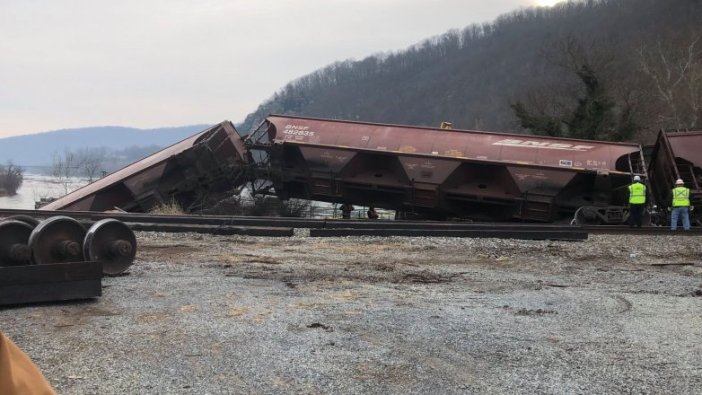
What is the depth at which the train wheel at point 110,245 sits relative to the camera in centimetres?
676

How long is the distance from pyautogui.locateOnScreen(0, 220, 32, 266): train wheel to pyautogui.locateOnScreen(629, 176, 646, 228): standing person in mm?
12474

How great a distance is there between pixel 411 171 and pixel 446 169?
0.99m

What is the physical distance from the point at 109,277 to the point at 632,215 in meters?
12.0

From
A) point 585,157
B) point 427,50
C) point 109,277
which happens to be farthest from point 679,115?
point 427,50

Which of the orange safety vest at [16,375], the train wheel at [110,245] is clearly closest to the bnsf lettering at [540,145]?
the train wheel at [110,245]

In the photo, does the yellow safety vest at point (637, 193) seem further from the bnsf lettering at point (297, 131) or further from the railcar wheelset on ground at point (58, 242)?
the railcar wheelset on ground at point (58, 242)

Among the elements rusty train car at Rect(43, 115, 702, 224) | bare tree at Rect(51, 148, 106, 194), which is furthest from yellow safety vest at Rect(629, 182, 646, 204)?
bare tree at Rect(51, 148, 106, 194)

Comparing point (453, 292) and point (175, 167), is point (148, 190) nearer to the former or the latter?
point (175, 167)

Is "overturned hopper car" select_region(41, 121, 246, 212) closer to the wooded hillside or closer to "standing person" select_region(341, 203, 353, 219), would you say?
the wooded hillside

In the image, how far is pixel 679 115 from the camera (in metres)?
37.6

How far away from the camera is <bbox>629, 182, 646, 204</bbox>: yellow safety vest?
13.7 m

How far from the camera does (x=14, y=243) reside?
656cm

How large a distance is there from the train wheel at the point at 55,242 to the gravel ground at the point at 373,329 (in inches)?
23.1

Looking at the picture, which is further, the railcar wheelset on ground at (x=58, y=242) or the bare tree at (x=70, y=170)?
the bare tree at (x=70, y=170)
